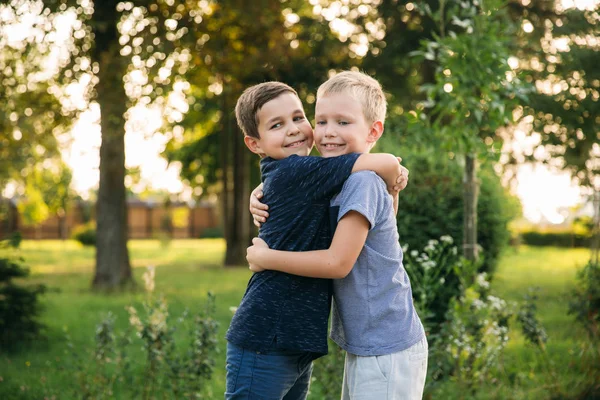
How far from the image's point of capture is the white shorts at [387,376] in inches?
87.8

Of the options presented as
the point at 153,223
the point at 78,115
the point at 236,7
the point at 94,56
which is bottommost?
the point at 153,223

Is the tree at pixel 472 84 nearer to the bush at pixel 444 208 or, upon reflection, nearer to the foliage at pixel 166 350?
the bush at pixel 444 208

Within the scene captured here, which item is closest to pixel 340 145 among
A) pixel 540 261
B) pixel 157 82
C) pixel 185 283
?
pixel 157 82

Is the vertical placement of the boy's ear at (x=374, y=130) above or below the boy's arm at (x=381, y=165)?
above

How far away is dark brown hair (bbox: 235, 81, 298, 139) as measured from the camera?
241cm

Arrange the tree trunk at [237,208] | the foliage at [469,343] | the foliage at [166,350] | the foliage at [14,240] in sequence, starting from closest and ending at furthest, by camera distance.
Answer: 1. the foliage at [166,350]
2. the foliage at [469,343]
3. the foliage at [14,240]
4. the tree trunk at [237,208]

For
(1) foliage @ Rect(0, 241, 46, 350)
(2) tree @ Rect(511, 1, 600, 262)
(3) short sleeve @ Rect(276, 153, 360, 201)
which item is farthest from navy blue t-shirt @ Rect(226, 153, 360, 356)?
(2) tree @ Rect(511, 1, 600, 262)

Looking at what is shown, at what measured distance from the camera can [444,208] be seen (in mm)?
6434

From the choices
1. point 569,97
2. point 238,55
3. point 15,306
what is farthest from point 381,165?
point 238,55

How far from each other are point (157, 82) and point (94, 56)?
173cm

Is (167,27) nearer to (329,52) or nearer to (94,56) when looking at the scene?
(94,56)

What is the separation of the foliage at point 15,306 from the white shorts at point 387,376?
5.03 meters

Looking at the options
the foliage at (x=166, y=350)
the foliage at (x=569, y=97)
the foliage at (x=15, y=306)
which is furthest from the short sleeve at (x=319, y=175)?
the foliage at (x=569, y=97)

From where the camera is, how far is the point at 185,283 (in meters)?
13.8
